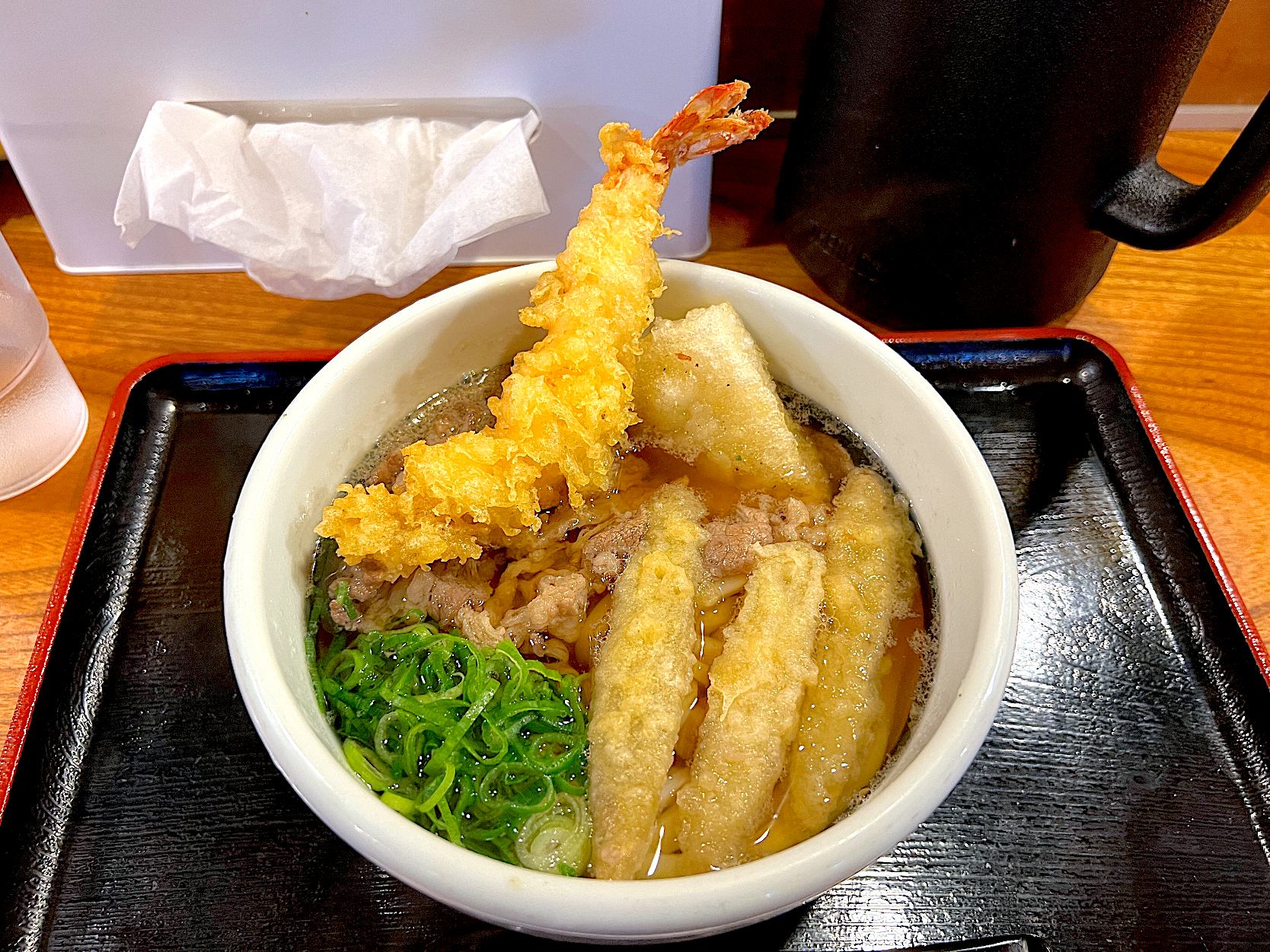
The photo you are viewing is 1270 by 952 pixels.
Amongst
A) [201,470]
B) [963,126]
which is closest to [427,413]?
[201,470]

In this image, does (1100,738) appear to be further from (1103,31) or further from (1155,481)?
(1103,31)

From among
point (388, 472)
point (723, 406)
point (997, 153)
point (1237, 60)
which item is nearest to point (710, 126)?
point (723, 406)

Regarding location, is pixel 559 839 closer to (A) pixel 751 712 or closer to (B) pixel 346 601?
(A) pixel 751 712

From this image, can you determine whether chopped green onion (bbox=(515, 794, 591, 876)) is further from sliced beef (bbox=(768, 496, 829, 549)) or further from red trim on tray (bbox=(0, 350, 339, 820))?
red trim on tray (bbox=(0, 350, 339, 820))

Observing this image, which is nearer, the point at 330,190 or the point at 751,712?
the point at 751,712

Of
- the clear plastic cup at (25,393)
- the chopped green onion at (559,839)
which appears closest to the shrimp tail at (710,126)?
the chopped green onion at (559,839)

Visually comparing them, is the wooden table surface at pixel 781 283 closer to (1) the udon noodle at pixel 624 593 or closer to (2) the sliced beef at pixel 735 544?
(1) the udon noodle at pixel 624 593

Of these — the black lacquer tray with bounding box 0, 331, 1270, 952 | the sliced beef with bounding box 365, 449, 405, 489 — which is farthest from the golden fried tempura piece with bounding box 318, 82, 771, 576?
the black lacquer tray with bounding box 0, 331, 1270, 952
